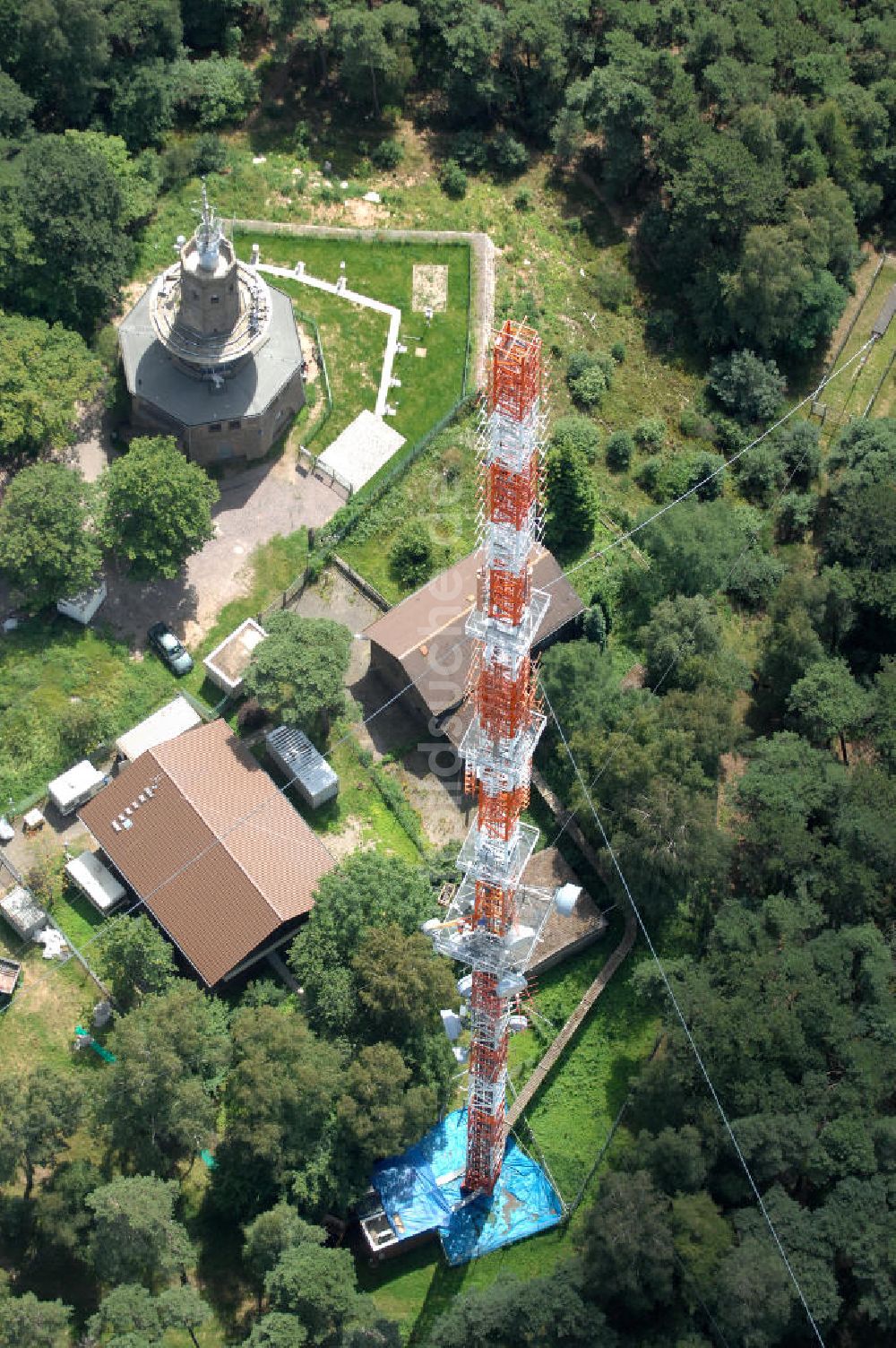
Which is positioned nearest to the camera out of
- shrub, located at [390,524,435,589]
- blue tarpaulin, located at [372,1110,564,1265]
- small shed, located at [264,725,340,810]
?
blue tarpaulin, located at [372,1110,564,1265]

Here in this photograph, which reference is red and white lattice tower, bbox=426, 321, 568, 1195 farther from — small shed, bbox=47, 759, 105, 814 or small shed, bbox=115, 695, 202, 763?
small shed, bbox=47, 759, 105, 814

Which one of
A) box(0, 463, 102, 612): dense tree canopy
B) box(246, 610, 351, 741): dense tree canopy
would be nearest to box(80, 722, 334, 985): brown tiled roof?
box(246, 610, 351, 741): dense tree canopy

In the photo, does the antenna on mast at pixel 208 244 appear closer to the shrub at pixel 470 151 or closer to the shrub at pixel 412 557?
the shrub at pixel 412 557

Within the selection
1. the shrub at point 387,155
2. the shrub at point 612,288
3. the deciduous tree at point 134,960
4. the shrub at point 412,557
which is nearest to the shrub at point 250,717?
the shrub at point 412,557

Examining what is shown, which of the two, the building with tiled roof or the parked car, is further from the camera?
the parked car

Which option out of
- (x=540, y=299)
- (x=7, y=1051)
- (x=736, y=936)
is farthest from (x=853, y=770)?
(x=7, y=1051)

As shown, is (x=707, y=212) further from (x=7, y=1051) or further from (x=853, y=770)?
(x=7, y=1051)

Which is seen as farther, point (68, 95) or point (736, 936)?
point (68, 95)
